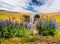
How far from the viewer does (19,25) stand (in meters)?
14.7

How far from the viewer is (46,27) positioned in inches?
614

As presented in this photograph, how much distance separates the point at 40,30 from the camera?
615 inches

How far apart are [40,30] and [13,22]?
1.91 meters

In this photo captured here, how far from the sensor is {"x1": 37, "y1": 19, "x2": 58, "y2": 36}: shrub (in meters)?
15.4

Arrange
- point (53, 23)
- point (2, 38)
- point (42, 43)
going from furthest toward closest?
point (53, 23) < point (2, 38) < point (42, 43)

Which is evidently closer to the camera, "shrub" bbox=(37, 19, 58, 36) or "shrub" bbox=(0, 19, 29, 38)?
"shrub" bbox=(0, 19, 29, 38)

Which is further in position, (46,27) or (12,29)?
(46,27)

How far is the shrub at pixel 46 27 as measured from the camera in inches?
605

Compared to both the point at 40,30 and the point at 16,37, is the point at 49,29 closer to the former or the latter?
the point at 40,30

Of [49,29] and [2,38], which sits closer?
[2,38]

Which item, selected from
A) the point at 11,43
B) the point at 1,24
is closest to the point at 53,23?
the point at 1,24

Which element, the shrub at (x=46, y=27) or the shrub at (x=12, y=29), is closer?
the shrub at (x=12, y=29)

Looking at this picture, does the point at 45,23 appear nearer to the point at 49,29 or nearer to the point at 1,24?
the point at 49,29

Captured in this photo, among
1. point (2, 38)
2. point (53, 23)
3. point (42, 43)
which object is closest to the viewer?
point (42, 43)
